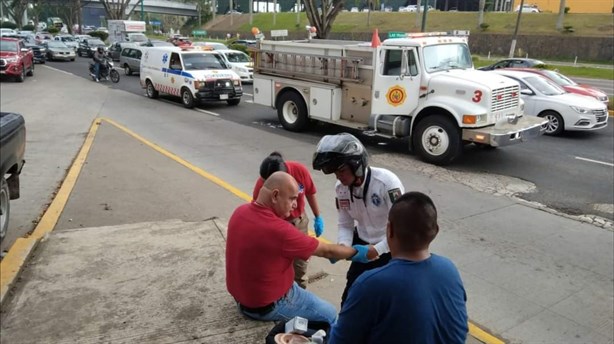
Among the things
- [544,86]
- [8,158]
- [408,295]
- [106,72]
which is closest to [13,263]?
[8,158]


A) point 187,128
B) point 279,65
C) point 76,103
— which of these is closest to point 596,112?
point 279,65

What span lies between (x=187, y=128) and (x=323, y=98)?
3860 mm

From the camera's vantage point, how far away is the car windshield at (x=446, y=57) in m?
10.3

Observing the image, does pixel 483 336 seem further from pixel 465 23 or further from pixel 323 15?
pixel 465 23

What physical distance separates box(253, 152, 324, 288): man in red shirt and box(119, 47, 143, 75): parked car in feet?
82.1

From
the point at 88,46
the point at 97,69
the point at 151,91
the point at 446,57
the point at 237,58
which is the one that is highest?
the point at 446,57

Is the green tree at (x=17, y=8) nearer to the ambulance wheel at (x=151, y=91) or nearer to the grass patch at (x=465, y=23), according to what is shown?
the grass patch at (x=465, y=23)

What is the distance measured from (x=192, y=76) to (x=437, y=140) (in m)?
9.45

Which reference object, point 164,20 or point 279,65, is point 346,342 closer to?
point 279,65

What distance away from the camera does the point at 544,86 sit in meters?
13.7

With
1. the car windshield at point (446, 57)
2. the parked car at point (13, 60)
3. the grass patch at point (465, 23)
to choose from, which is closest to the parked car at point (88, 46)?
the parked car at point (13, 60)

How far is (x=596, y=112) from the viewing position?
1269 cm

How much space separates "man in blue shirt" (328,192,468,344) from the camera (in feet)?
6.14

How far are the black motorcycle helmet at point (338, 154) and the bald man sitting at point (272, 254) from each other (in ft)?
0.71
